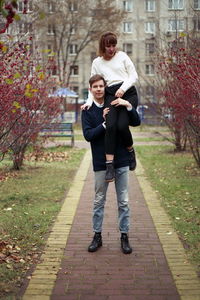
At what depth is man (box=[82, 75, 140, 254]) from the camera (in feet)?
15.8

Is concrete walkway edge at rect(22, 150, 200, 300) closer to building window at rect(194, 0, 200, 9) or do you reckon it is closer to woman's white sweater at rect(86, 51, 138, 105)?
woman's white sweater at rect(86, 51, 138, 105)

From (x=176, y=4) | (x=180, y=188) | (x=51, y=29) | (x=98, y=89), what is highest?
(x=51, y=29)

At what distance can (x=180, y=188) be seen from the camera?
28.6 feet

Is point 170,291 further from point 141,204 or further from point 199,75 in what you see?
point 199,75

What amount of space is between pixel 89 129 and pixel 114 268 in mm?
1436

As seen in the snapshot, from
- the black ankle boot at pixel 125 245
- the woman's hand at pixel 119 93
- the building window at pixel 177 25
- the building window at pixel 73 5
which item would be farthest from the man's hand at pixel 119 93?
the building window at pixel 73 5

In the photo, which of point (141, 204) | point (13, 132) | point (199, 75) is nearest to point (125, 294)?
point (141, 204)

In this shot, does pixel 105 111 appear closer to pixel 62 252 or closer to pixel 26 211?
pixel 62 252

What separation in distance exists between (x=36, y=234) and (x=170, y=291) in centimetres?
223

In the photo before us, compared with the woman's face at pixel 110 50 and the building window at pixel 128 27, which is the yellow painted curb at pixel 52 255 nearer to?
the woman's face at pixel 110 50

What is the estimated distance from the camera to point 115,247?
511 centimetres

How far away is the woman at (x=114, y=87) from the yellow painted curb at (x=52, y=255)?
99 cm

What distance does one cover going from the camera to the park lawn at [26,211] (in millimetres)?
4496

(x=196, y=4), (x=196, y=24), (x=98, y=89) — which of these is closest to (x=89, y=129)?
(x=98, y=89)
